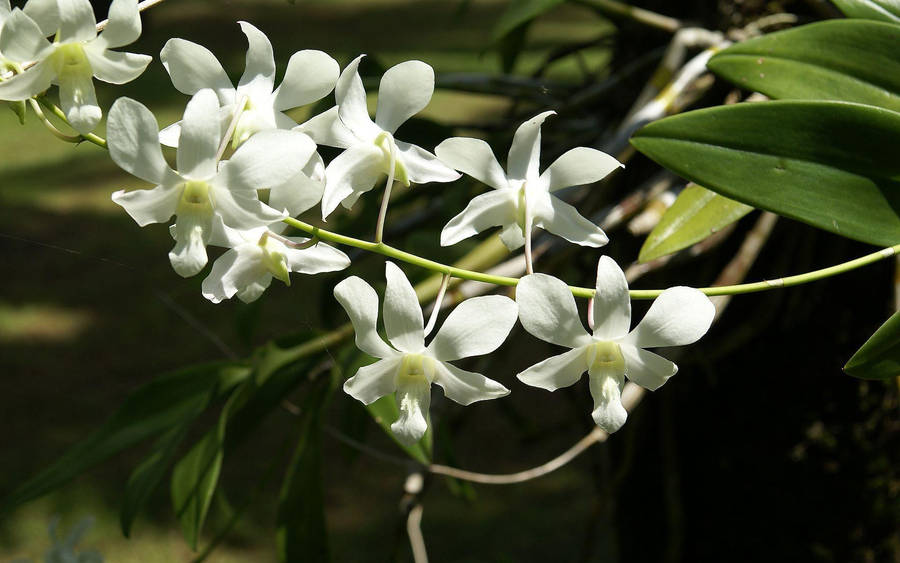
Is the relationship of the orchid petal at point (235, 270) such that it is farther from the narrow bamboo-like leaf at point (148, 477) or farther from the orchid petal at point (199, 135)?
the narrow bamboo-like leaf at point (148, 477)

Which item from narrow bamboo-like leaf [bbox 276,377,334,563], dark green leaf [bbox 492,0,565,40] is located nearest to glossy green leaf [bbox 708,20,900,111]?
dark green leaf [bbox 492,0,565,40]

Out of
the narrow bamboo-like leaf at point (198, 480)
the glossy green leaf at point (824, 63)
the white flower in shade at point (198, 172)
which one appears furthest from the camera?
the narrow bamboo-like leaf at point (198, 480)

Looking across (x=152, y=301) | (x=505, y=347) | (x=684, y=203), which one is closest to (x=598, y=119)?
(x=505, y=347)

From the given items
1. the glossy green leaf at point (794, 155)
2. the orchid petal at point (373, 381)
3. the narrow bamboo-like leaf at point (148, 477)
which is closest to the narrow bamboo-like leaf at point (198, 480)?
the narrow bamboo-like leaf at point (148, 477)

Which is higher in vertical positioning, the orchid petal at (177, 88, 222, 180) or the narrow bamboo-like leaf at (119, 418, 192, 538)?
the orchid petal at (177, 88, 222, 180)

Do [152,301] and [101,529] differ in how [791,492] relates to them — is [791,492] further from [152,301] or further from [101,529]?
[152,301]

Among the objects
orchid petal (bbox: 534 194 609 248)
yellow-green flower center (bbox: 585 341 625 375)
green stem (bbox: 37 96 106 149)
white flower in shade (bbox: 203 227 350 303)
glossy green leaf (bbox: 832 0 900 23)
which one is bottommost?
yellow-green flower center (bbox: 585 341 625 375)

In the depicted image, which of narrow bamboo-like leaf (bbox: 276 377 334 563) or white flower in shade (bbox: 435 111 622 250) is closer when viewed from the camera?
white flower in shade (bbox: 435 111 622 250)

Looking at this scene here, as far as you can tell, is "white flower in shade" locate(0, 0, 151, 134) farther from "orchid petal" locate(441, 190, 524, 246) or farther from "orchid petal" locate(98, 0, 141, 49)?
"orchid petal" locate(441, 190, 524, 246)

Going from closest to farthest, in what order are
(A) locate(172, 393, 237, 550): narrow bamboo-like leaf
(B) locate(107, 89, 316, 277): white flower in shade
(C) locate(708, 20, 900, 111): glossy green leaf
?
(B) locate(107, 89, 316, 277): white flower in shade → (C) locate(708, 20, 900, 111): glossy green leaf → (A) locate(172, 393, 237, 550): narrow bamboo-like leaf
